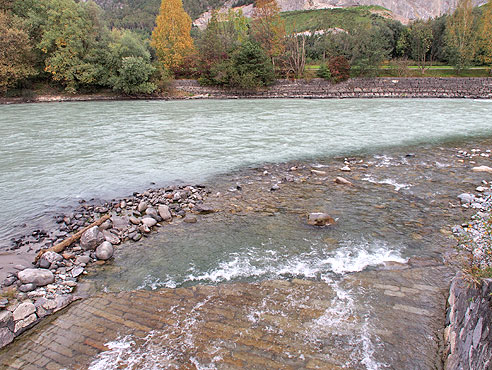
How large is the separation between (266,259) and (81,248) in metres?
4.19

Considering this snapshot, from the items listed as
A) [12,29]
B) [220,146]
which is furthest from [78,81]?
[220,146]

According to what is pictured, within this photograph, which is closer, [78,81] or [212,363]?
[212,363]

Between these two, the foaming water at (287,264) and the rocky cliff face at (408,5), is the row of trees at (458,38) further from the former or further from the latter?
the rocky cliff face at (408,5)

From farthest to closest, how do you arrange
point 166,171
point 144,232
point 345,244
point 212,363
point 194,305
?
point 166,171
point 144,232
point 345,244
point 194,305
point 212,363

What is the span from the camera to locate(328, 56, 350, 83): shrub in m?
45.9

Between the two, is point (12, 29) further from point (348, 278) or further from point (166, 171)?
point (348, 278)

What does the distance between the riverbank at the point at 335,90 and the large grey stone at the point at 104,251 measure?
41.2m

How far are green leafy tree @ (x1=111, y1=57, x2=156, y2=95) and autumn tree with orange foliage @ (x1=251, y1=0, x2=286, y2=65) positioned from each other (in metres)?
19.0

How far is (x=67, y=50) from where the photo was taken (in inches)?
1832

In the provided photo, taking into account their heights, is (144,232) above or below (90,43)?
below

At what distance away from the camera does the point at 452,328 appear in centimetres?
420

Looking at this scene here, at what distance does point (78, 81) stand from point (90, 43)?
6.13m

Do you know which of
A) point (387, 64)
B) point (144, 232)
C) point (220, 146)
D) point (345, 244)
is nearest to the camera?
point (345, 244)

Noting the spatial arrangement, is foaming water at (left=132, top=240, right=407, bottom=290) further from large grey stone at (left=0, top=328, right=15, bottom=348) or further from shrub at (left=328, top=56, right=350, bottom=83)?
shrub at (left=328, top=56, right=350, bottom=83)
